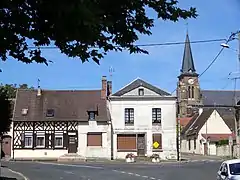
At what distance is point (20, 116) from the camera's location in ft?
204

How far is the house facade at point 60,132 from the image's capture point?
6062 centimetres

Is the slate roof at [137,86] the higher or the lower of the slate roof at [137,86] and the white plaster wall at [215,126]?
the higher

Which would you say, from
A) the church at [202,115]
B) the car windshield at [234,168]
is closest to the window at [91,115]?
the church at [202,115]

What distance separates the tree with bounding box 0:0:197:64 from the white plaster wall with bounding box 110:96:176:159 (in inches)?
2076

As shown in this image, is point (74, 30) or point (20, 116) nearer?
point (74, 30)

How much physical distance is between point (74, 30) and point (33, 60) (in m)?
2.48

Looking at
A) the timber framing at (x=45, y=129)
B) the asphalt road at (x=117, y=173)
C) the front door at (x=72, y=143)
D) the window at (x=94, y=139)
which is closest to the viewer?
the asphalt road at (x=117, y=173)

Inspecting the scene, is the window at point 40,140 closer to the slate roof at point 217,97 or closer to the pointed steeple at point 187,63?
the pointed steeple at point 187,63

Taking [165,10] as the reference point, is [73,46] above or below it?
below

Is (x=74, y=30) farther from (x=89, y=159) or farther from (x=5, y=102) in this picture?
(x=89, y=159)

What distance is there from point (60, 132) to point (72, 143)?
1.83 m

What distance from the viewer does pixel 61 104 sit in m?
64.6

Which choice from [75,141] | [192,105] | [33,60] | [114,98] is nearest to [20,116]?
[75,141]

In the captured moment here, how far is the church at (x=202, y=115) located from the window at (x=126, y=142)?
12584 mm
